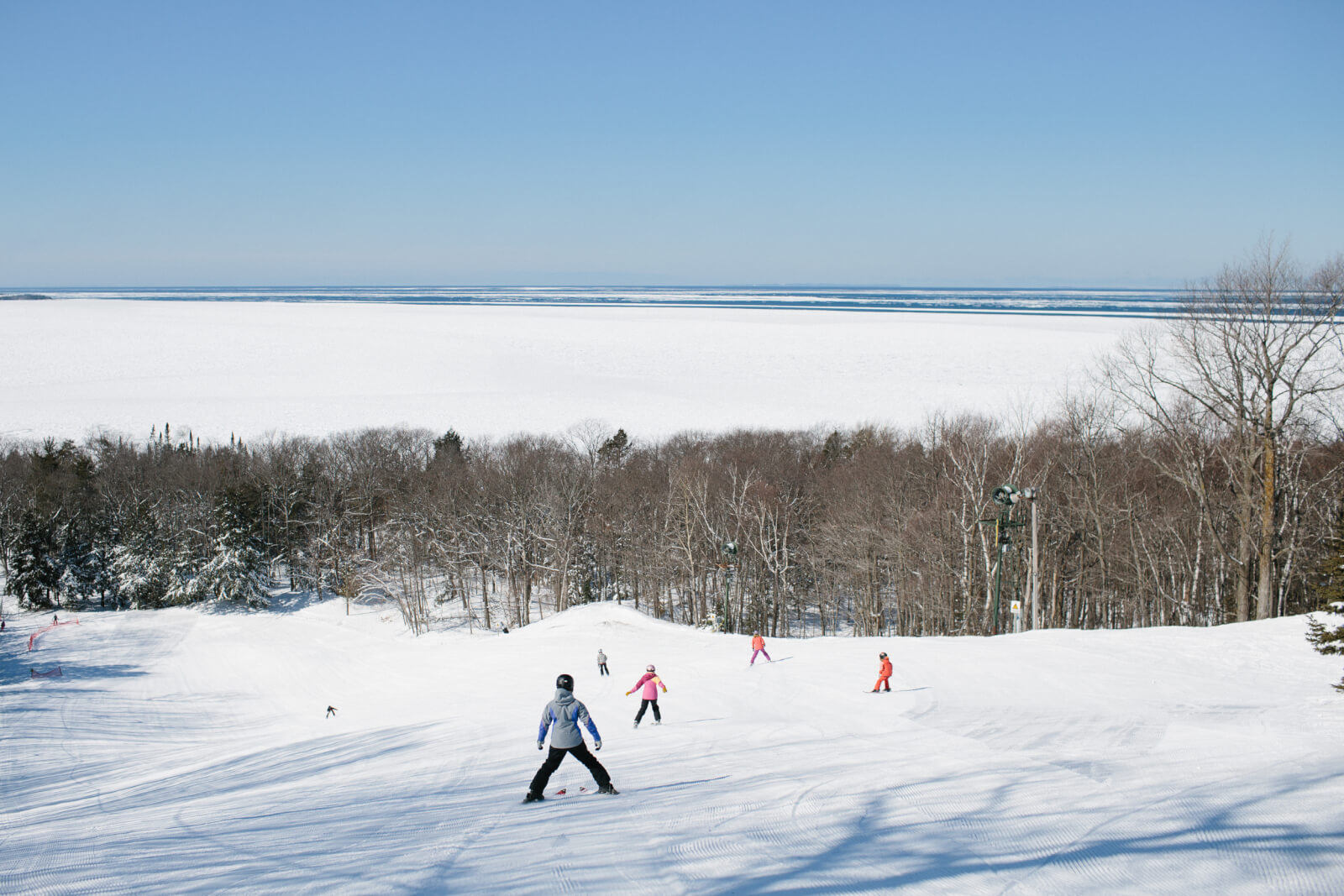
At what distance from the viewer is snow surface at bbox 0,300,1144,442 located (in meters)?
97.0

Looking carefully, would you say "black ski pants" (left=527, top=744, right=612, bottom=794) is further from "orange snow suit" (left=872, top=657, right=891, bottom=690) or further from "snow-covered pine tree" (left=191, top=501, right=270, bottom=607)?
"snow-covered pine tree" (left=191, top=501, right=270, bottom=607)

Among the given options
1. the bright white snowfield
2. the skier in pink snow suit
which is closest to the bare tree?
the bright white snowfield

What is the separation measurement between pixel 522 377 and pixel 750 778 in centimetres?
12635

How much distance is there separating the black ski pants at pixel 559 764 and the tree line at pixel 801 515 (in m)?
22.7

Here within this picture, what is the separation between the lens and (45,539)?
4931cm

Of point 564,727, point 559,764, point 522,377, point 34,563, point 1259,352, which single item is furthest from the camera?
point 522,377

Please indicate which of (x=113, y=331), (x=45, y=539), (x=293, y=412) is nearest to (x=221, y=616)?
(x=45, y=539)

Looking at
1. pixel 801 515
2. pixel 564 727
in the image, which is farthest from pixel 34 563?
pixel 564 727

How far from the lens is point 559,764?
1040 cm

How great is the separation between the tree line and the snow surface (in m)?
19.0

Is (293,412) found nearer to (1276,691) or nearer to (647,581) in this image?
(647,581)

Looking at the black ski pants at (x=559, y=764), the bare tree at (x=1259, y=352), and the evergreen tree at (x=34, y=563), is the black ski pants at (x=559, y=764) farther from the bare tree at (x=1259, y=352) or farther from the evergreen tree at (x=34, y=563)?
the evergreen tree at (x=34, y=563)

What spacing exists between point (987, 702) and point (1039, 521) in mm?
24484

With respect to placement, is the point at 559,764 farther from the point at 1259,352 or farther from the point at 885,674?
the point at 1259,352
